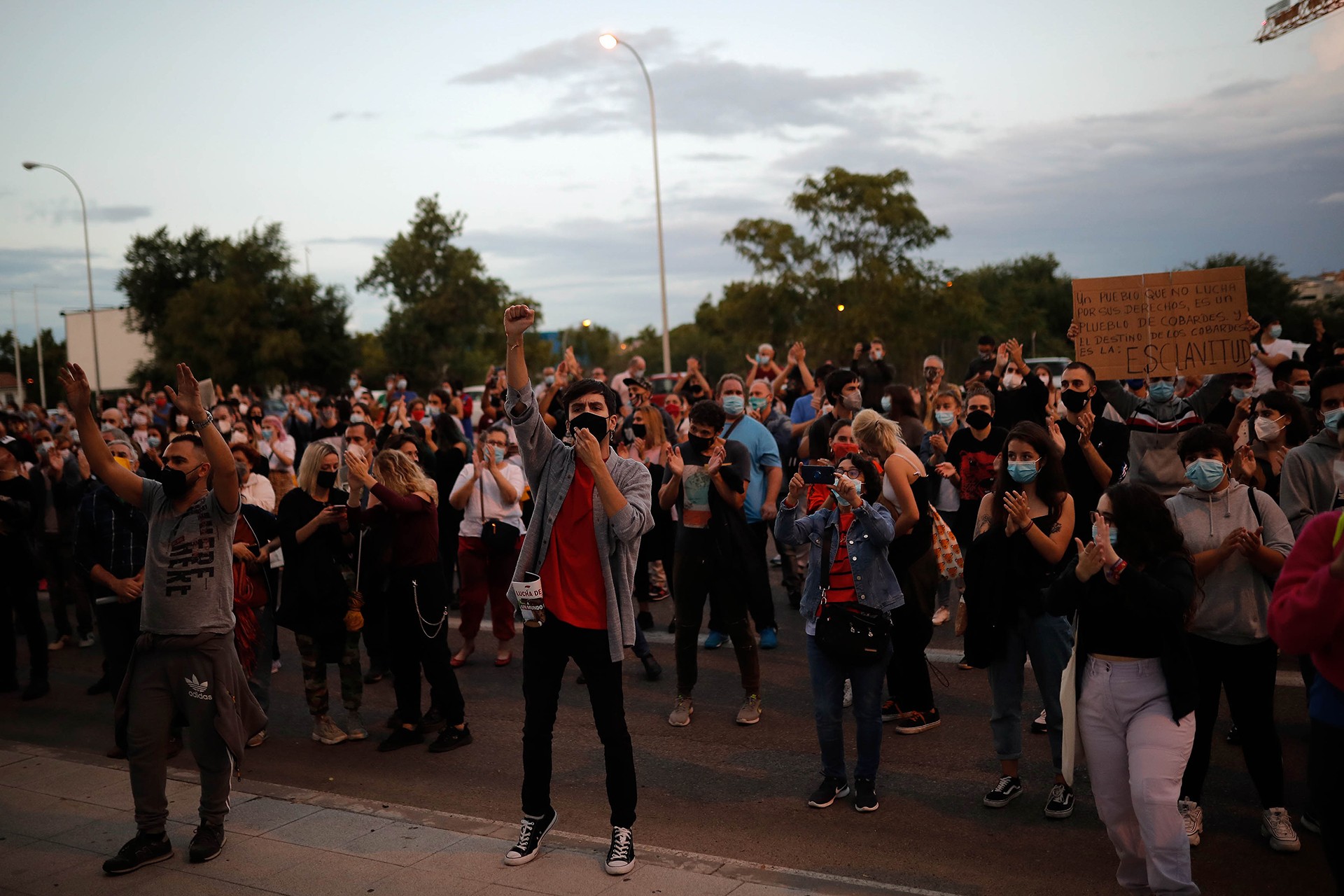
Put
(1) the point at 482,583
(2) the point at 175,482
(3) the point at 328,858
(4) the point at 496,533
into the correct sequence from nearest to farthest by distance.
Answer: (3) the point at 328,858 < (2) the point at 175,482 < (4) the point at 496,533 < (1) the point at 482,583

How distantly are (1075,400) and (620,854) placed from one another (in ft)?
15.1

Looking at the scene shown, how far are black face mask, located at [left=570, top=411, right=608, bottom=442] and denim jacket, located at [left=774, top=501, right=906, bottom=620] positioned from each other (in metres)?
1.28

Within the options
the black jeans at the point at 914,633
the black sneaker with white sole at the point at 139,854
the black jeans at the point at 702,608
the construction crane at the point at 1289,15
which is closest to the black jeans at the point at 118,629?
the black sneaker with white sole at the point at 139,854

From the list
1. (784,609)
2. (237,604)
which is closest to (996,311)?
(784,609)

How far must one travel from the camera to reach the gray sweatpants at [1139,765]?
Result: 4.08 meters

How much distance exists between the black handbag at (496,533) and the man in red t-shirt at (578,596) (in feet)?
12.6

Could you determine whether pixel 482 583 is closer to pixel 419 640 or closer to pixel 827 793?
pixel 419 640

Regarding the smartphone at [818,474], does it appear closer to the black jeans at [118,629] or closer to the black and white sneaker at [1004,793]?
the black and white sneaker at [1004,793]

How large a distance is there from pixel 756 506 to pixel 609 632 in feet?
11.9

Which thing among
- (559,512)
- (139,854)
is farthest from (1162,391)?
(139,854)

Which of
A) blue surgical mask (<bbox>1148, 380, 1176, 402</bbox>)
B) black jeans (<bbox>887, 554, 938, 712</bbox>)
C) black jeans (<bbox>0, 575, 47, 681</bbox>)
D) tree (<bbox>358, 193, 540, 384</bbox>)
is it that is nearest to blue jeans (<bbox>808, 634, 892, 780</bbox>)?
black jeans (<bbox>887, 554, 938, 712</bbox>)

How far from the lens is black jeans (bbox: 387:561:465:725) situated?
721 cm

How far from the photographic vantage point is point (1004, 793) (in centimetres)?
570

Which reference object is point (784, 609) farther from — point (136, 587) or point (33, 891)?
point (33, 891)
